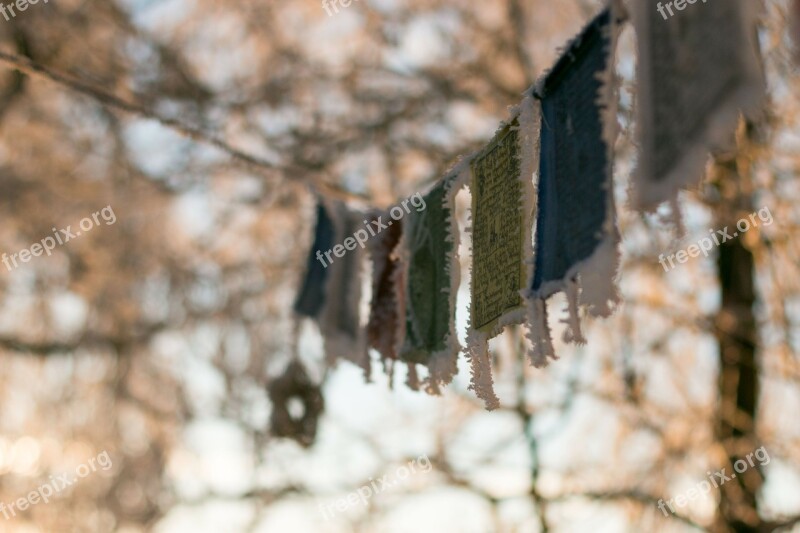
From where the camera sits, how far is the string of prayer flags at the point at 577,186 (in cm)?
163

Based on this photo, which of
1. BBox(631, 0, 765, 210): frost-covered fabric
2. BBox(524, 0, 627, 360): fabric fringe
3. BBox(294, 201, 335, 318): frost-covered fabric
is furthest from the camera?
BBox(294, 201, 335, 318): frost-covered fabric

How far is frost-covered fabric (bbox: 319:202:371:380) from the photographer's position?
3279 mm

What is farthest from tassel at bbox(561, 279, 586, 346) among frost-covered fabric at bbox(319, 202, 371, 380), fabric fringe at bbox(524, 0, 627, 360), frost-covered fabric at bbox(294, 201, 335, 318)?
frost-covered fabric at bbox(294, 201, 335, 318)

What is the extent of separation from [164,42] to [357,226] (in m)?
2.64

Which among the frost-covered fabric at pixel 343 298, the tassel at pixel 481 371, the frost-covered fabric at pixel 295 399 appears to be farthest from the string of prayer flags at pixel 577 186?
the frost-covered fabric at pixel 295 399

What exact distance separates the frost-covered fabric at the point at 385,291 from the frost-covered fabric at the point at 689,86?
149 cm

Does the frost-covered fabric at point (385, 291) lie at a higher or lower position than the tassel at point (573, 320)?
higher

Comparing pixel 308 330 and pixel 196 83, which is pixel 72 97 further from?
pixel 308 330

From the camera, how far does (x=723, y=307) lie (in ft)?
14.7

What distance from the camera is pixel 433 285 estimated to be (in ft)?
8.80

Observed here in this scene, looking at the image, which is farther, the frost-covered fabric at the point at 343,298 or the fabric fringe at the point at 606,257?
the frost-covered fabric at the point at 343,298

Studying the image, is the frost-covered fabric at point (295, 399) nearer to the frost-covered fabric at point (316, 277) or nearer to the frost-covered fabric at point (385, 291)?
the frost-covered fabric at point (316, 277)

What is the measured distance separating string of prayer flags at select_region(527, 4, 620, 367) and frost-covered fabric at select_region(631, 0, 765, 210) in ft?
0.37

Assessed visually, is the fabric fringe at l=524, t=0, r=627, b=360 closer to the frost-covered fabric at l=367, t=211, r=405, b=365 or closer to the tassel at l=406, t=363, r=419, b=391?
the tassel at l=406, t=363, r=419, b=391
